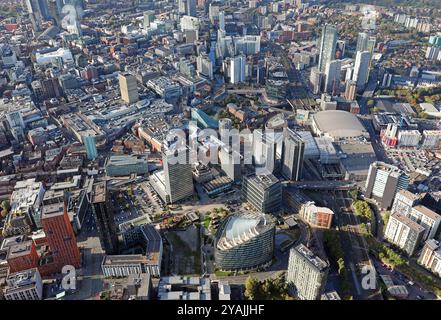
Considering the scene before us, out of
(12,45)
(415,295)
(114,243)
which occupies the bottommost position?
(415,295)

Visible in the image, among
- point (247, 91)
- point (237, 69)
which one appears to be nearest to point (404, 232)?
point (247, 91)

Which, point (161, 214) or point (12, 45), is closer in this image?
point (161, 214)

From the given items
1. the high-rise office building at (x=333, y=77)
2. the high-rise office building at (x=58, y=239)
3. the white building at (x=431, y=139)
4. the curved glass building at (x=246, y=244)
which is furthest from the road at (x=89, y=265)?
the high-rise office building at (x=333, y=77)

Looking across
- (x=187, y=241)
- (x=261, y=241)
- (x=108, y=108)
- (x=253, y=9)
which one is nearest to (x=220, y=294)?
(x=261, y=241)

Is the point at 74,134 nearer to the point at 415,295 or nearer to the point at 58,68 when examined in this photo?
the point at 58,68

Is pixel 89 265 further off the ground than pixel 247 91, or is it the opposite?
pixel 247 91

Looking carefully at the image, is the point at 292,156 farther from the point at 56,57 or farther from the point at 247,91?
the point at 56,57

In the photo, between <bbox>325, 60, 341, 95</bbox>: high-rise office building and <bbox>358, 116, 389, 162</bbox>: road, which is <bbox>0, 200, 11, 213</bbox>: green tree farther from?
<bbox>325, 60, 341, 95</bbox>: high-rise office building

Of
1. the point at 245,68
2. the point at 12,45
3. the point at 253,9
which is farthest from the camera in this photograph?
the point at 253,9
